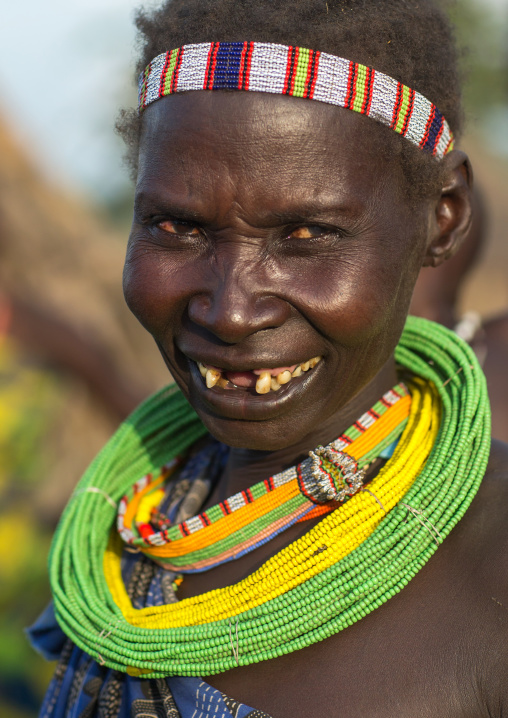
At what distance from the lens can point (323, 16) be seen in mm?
1630

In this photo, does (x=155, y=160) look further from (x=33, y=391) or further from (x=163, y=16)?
(x=33, y=391)

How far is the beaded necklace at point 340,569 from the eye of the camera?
1.67m

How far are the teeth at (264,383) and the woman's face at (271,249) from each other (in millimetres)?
24

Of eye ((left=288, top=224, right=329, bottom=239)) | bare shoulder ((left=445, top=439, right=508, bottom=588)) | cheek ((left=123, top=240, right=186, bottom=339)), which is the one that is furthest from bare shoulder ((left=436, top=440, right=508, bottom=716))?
cheek ((left=123, top=240, right=186, bottom=339))

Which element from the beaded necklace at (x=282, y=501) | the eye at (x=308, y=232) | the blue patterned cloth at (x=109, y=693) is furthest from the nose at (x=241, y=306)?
the blue patterned cloth at (x=109, y=693)

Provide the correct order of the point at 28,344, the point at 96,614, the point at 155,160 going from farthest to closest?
the point at 28,344
the point at 96,614
the point at 155,160

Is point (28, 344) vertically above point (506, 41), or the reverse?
point (506, 41)

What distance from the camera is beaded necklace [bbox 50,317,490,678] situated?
1.67 m

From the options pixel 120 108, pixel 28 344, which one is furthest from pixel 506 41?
pixel 120 108

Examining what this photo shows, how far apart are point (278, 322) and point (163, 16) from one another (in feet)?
2.86

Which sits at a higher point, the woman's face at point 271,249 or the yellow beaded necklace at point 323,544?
the woman's face at point 271,249

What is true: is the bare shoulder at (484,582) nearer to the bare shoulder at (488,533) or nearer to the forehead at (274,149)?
the bare shoulder at (488,533)

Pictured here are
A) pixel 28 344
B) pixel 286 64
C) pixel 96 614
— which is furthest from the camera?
pixel 28 344

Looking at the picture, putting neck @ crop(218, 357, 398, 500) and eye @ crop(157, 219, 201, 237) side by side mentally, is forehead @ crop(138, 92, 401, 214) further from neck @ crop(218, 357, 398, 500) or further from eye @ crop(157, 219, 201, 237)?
neck @ crop(218, 357, 398, 500)
